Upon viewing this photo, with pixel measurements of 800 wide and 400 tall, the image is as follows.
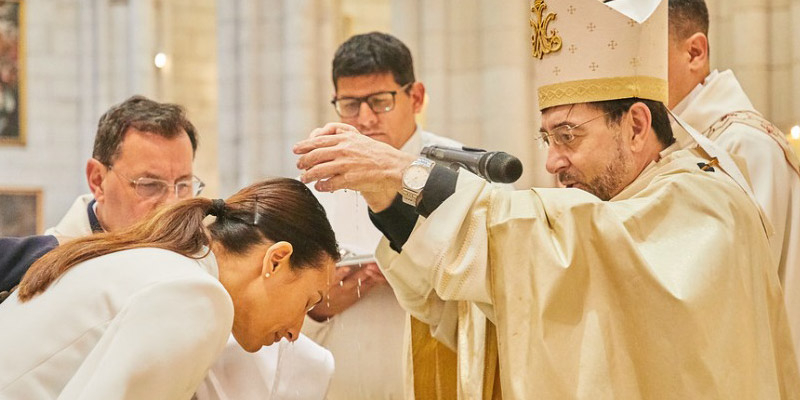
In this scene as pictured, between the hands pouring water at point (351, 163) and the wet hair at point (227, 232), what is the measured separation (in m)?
0.16

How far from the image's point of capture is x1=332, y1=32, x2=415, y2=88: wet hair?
4.48 meters

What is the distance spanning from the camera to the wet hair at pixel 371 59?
448 cm

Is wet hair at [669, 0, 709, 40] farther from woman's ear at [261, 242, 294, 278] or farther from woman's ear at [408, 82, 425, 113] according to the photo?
woman's ear at [261, 242, 294, 278]

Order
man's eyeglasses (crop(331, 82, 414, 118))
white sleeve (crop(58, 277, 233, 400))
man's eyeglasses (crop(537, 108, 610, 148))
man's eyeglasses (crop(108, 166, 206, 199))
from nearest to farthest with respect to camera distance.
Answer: white sleeve (crop(58, 277, 233, 400))
man's eyeglasses (crop(537, 108, 610, 148))
man's eyeglasses (crop(108, 166, 206, 199))
man's eyeglasses (crop(331, 82, 414, 118))

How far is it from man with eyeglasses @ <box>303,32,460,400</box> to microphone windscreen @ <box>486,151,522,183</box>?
1.15 m

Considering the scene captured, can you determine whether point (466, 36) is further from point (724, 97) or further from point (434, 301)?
point (434, 301)

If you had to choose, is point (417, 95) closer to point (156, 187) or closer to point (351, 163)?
point (156, 187)

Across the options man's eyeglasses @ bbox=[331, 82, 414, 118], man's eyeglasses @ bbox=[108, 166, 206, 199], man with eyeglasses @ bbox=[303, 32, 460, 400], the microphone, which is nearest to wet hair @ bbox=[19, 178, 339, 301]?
the microphone

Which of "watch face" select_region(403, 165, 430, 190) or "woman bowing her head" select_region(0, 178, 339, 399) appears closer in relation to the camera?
"woman bowing her head" select_region(0, 178, 339, 399)

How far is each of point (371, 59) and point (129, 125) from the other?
1042mm

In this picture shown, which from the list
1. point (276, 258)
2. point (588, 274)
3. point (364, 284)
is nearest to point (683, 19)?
point (364, 284)

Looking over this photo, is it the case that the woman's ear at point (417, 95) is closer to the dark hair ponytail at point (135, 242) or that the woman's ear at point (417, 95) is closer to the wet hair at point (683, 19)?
the wet hair at point (683, 19)

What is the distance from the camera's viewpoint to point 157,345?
2107 mm

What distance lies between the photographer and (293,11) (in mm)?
9367
